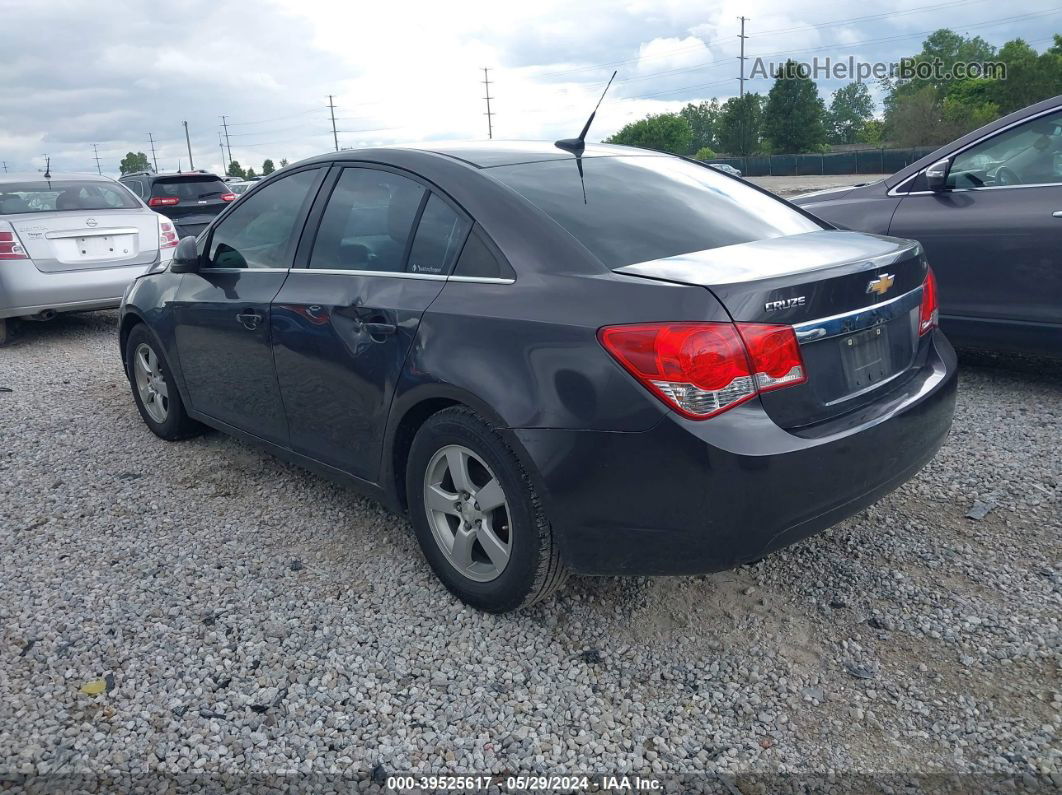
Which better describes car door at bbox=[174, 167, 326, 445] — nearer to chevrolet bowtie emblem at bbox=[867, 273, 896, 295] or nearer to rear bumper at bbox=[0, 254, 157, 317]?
chevrolet bowtie emblem at bbox=[867, 273, 896, 295]

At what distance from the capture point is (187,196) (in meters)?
14.0

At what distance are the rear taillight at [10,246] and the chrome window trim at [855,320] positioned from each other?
7412 millimetres

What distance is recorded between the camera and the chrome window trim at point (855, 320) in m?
2.56

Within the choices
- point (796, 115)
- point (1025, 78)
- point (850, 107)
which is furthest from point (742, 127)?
point (850, 107)

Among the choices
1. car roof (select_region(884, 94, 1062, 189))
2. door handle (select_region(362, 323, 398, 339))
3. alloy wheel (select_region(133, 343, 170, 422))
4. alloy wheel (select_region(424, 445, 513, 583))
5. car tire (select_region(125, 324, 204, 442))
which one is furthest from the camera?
car roof (select_region(884, 94, 1062, 189))

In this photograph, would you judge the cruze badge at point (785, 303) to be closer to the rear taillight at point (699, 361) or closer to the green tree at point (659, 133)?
the rear taillight at point (699, 361)

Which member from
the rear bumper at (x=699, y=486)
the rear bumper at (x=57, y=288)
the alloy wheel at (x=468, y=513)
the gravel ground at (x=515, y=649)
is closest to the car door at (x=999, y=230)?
the gravel ground at (x=515, y=649)

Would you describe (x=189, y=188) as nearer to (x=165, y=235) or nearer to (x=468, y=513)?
(x=165, y=235)


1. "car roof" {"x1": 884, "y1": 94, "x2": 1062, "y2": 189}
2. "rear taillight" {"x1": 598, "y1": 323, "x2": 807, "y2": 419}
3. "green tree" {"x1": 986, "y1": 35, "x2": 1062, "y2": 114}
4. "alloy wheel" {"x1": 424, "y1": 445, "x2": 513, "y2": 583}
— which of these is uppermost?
"green tree" {"x1": 986, "y1": 35, "x2": 1062, "y2": 114}

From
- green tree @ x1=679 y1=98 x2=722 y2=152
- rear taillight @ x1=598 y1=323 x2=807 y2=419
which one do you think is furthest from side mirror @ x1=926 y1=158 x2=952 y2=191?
green tree @ x1=679 y1=98 x2=722 y2=152

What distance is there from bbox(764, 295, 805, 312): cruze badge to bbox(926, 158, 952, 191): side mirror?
338cm

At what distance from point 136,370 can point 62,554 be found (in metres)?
1.74

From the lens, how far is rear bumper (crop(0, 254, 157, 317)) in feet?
25.1

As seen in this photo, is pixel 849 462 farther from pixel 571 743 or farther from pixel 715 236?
pixel 571 743
